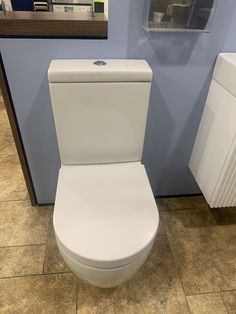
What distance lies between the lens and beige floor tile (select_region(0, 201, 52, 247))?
1307 millimetres

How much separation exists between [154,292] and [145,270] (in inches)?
4.3

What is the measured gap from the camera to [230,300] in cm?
110

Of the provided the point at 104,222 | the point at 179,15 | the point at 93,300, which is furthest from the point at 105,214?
the point at 179,15

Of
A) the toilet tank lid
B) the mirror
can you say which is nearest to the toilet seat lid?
the toilet tank lid

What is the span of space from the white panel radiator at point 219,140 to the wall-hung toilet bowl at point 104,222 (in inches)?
14.1

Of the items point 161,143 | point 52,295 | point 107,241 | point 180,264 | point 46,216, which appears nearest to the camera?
point 107,241

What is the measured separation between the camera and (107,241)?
821 millimetres

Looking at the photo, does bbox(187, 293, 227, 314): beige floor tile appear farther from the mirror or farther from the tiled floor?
the mirror

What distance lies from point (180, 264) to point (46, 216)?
78cm

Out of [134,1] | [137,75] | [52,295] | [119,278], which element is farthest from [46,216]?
[134,1]

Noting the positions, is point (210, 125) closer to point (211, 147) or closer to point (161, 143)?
point (211, 147)

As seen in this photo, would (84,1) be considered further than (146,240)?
Yes

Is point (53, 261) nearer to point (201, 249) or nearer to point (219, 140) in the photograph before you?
point (201, 249)

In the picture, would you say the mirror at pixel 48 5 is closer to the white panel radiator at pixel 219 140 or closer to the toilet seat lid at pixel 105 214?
the white panel radiator at pixel 219 140
